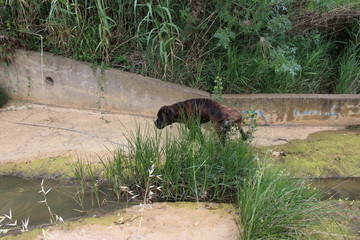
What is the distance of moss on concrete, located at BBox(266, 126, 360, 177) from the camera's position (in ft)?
12.5

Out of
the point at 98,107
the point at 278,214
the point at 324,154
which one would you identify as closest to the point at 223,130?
the point at 278,214

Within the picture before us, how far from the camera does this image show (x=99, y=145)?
13.6 feet

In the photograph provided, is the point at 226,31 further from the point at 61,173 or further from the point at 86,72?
the point at 61,173

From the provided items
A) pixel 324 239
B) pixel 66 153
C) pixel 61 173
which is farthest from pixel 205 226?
pixel 66 153

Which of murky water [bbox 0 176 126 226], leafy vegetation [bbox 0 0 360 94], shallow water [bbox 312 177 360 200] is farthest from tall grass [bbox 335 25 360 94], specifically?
murky water [bbox 0 176 126 226]

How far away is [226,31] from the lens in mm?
4613

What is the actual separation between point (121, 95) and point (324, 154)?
119 inches

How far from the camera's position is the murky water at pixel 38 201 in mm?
2961

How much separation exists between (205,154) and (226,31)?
2233 millimetres

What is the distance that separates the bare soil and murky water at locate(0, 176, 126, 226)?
351mm

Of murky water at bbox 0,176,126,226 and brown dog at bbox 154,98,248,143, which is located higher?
brown dog at bbox 154,98,248,143

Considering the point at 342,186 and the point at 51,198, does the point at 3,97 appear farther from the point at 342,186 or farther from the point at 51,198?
the point at 342,186

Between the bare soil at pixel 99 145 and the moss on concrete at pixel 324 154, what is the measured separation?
20cm

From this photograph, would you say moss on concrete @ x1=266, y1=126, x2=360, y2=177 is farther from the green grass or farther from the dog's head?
the green grass
